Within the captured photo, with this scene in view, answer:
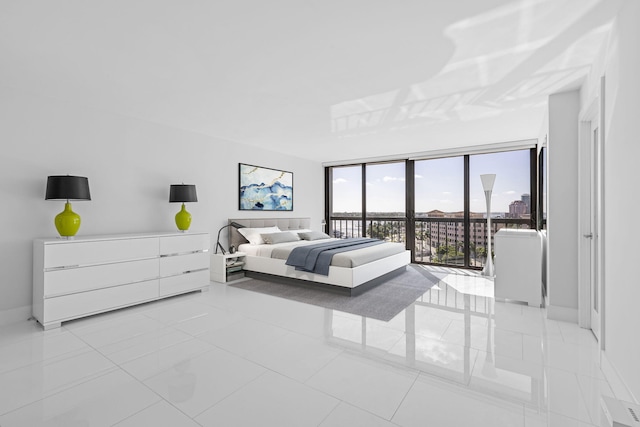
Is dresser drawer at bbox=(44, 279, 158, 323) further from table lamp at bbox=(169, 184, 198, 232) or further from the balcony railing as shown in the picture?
the balcony railing

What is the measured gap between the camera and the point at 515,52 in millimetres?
2465

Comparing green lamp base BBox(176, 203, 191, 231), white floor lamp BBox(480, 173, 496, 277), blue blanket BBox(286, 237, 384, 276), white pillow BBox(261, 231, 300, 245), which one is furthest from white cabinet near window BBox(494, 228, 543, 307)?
green lamp base BBox(176, 203, 191, 231)

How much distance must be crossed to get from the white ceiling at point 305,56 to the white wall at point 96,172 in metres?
0.28

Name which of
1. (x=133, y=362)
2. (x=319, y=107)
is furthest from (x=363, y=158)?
(x=133, y=362)

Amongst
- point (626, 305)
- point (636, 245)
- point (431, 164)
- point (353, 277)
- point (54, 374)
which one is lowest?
point (54, 374)

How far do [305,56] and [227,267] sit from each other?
352cm

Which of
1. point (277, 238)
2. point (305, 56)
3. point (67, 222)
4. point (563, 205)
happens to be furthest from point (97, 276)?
point (563, 205)

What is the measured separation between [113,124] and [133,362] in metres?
3.02

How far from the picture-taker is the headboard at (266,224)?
546 centimetres

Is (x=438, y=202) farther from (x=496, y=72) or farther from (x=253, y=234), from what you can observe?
(x=496, y=72)

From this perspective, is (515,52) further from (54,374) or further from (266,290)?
(54,374)

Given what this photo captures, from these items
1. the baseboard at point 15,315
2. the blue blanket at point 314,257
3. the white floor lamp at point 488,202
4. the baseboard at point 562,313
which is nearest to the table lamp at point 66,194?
the baseboard at point 15,315

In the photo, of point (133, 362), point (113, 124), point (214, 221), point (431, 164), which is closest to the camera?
point (133, 362)

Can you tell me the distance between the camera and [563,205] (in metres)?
3.24
